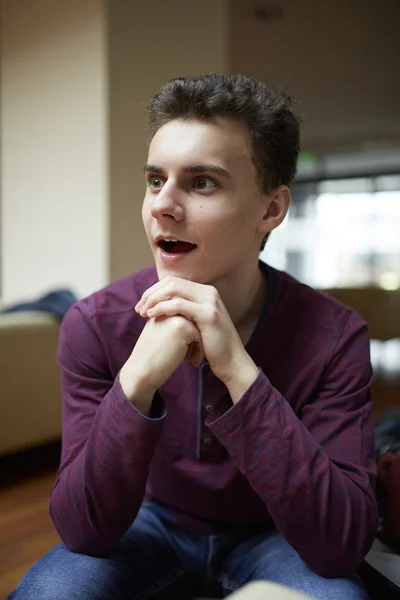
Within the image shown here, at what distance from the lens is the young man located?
2.93 feet

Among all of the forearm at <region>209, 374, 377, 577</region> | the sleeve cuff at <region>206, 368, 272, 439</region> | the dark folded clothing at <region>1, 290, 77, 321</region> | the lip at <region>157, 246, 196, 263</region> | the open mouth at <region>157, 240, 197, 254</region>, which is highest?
the open mouth at <region>157, 240, 197, 254</region>

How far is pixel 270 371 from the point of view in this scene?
109cm

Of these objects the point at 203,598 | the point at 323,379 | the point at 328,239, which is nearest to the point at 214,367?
the point at 323,379

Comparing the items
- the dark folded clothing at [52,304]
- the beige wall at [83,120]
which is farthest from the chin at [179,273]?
the beige wall at [83,120]

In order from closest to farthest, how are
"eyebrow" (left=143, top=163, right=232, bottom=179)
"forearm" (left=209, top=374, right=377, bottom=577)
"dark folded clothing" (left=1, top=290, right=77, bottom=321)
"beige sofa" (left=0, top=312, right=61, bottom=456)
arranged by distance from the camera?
"forearm" (left=209, top=374, right=377, bottom=577) < "eyebrow" (left=143, top=163, right=232, bottom=179) < "beige sofa" (left=0, top=312, right=61, bottom=456) < "dark folded clothing" (left=1, top=290, right=77, bottom=321)

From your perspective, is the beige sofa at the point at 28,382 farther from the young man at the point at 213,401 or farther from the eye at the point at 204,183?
the eye at the point at 204,183

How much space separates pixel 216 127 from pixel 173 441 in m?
0.58

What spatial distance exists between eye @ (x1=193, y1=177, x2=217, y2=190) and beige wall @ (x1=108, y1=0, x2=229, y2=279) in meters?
1.79

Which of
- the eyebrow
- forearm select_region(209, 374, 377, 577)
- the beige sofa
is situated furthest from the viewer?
the beige sofa

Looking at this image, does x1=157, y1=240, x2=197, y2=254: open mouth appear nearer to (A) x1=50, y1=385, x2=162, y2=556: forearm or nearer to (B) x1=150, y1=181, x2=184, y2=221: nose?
(B) x1=150, y1=181, x2=184, y2=221: nose

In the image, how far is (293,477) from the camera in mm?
870

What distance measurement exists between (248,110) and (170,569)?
85 centimetres

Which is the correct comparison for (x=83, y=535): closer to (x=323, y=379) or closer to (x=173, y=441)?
(x=173, y=441)

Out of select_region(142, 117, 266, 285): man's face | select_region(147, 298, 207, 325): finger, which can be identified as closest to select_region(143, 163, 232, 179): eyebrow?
select_region(142, 117, 266, 285): man's face
